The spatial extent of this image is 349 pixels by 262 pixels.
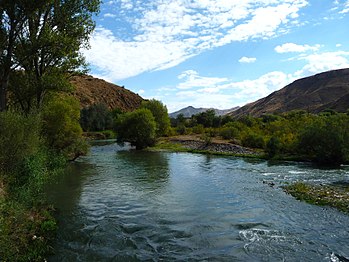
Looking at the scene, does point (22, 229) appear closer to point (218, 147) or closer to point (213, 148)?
point (213, 148)

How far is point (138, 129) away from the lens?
64062 millimetres

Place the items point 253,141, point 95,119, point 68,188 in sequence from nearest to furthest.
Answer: point 68,188
point 253,141
point 95,119

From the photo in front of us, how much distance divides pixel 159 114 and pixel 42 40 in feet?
213

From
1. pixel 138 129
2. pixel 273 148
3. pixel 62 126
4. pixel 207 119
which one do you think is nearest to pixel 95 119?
pixel 207 119

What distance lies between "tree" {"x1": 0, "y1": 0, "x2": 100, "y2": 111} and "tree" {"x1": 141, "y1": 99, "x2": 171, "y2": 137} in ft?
194

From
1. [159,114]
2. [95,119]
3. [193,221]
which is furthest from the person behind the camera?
[95,119]

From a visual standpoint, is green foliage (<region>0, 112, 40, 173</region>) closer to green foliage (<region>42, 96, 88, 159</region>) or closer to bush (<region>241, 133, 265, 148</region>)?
green foliage (<region>42, 96, 88, 159</region>)

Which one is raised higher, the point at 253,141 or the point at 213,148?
the point at 253,141

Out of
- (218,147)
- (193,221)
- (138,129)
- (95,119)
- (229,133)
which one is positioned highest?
(95,119)

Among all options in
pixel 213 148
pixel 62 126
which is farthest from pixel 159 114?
pixel 62 126

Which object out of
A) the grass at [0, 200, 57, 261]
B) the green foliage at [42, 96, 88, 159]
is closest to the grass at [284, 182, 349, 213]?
the grass at [0, 200, 57, 261]

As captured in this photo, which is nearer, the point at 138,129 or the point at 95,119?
the point at 138,129

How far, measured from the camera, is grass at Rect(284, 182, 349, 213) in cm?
1918

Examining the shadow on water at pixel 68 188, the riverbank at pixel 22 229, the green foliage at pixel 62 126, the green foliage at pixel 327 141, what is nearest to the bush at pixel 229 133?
the green foliage at pixel 327 141
